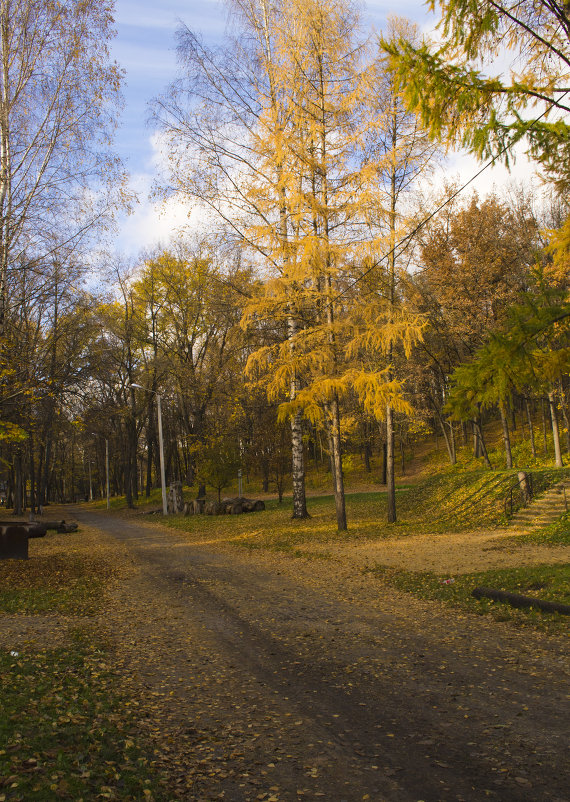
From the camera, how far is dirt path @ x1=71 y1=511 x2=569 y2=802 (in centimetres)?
330

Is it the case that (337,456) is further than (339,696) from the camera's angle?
Yes

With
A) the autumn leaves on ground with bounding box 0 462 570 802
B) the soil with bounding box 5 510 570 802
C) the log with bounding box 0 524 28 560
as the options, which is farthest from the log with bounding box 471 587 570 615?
the log with bounding box 0 524 28 560

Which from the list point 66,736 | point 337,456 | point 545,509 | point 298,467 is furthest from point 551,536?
point 66,736

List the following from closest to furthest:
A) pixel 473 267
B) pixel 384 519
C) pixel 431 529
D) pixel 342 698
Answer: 1. pixel 342 698
2. pixel 431 529
3. pixel 384 519
4. pixel 473 267

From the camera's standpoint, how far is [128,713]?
14.3ft

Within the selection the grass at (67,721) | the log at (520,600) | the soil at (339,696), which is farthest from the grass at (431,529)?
the grass at (67,721)

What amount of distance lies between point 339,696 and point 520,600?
3553mm

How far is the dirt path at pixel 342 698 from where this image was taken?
3303 mm

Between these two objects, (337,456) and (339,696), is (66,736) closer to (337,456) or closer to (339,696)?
(339,696)

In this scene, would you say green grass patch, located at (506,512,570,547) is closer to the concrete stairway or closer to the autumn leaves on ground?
the concrete stairway

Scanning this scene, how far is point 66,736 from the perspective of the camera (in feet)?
12.2

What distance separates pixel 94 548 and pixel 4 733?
1330cm

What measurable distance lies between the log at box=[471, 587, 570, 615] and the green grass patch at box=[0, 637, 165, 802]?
4984mm

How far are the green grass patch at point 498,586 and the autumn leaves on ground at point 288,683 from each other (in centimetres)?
5
